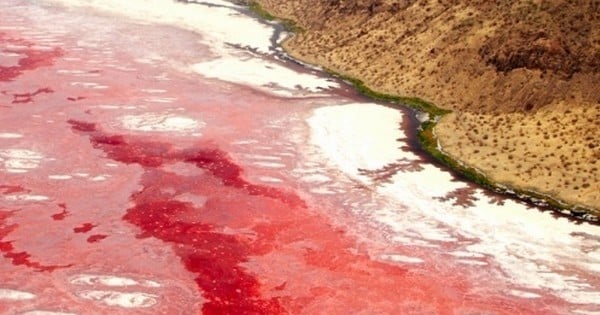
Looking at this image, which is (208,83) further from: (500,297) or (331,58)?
(500,297)

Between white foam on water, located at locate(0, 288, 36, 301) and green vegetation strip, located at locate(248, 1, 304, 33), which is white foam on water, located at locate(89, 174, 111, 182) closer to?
white foam on water, located at locate(0, 288, 36, 301)

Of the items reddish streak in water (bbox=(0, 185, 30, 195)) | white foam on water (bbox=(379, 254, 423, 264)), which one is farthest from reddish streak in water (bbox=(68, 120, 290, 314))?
white foam on water (bbox=(379, 254, 423, 264))

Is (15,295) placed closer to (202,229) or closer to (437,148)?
(202,229)

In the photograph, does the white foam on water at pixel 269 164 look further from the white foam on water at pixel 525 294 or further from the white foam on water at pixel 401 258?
the white foam on water at pixel 525 294

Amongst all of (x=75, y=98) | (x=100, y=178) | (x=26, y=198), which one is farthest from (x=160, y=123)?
(x=26, y=198)

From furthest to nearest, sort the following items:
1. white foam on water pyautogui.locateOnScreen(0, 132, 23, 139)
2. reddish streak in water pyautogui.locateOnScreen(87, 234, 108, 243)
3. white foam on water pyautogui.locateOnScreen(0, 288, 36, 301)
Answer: white foam on water pyautogui.locateOnScreen(0, 132, 23, 139) → reddish streak in water pyautogui.locateOnScreen(87, 234, 108, 243) → white foam on water pyautogui.locateOnScreen(0, 288, 36, 301)
